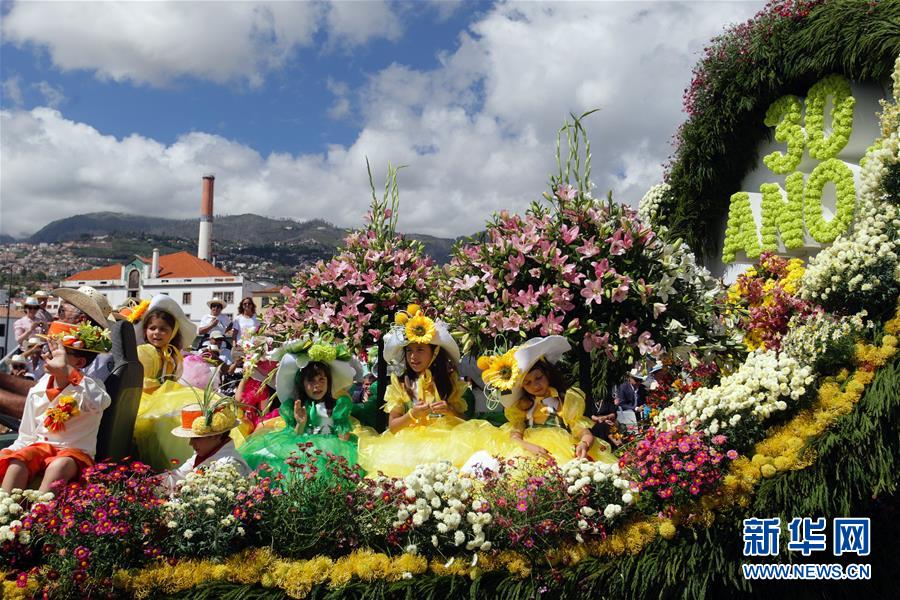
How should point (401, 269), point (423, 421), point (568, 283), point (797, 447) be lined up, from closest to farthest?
point (797, 447)
point (568, 283)
point (423, 421)
point (401, 269)

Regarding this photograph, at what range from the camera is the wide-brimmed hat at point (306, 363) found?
16.1 feet

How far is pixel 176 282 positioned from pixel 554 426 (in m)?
57.7

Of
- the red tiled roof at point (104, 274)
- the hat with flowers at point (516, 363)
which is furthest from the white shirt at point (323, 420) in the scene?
the red tiled roof at point (104, 274)

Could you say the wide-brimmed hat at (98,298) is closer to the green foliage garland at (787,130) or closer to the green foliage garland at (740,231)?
the green foliage garland at (740,231)

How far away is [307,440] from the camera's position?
4.66m

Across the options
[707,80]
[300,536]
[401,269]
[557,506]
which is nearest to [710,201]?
[707,80]

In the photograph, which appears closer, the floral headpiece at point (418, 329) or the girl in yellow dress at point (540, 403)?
the girl in yellow dress at point (540, 403)

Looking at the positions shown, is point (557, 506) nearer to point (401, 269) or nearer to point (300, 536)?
point (300, 536)

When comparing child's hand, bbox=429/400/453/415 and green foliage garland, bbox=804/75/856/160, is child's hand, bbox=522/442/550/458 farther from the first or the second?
green foliage garland, bbox=804/75/856/160

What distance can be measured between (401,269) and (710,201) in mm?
7071

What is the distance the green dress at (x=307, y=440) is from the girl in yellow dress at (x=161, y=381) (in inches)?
24.2

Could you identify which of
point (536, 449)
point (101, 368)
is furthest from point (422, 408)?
point (101, 368)

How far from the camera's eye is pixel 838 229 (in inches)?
343

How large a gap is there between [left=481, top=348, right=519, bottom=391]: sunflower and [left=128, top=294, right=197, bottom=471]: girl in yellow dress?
7.48ft
